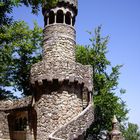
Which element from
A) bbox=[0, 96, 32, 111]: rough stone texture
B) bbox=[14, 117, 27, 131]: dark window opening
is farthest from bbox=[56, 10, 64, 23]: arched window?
bbox=[14, 117, 27, 131]: dark window opening

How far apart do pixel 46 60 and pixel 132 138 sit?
4131 cm

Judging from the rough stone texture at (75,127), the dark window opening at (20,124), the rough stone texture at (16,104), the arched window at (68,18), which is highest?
the arched window at (68,18)

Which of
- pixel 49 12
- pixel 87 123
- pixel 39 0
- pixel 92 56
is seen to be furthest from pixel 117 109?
pixel 39 0

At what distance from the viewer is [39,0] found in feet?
36.7

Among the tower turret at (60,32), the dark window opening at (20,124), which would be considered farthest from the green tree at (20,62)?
the tower turret at (60,32)

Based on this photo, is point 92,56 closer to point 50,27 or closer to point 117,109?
point 117,109

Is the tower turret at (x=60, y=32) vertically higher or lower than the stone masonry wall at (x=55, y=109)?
higher

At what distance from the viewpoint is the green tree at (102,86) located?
24.5 metres

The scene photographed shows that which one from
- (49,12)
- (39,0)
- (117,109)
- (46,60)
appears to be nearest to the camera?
(39,0)

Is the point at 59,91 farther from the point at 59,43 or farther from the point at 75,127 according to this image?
the point at 59,43

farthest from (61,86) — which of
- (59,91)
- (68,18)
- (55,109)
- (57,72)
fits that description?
(68,18)

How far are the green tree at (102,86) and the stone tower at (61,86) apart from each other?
693cm

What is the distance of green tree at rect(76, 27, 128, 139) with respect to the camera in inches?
966

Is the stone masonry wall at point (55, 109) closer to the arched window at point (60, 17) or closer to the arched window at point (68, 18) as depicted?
the arched window at point (68, 18)
